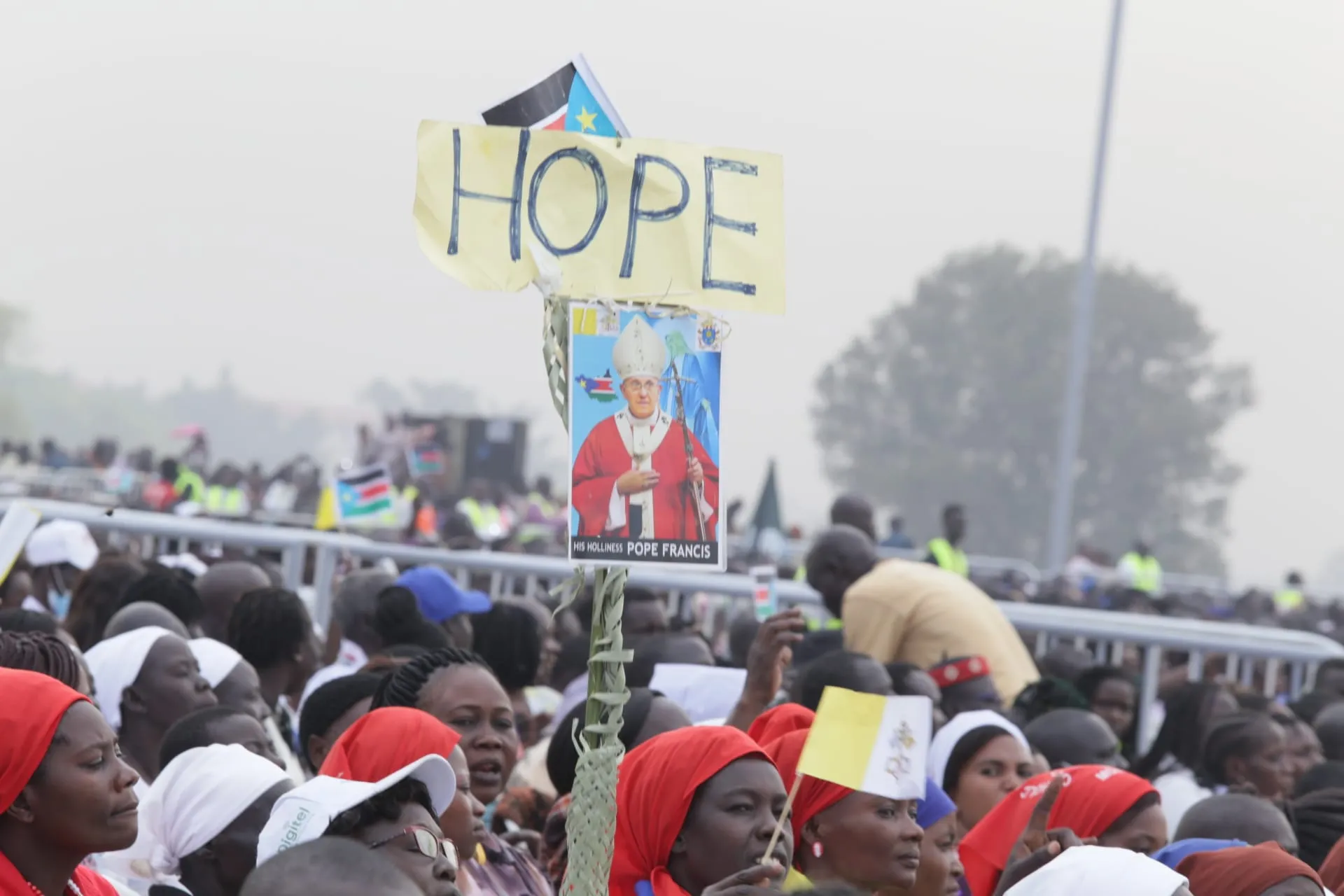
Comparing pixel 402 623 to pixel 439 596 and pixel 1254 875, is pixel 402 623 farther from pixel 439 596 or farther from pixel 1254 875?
pixel 1254 875

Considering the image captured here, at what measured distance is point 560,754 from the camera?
524 centimetres

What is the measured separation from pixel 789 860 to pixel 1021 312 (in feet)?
226

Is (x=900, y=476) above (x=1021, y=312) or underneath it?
underneath

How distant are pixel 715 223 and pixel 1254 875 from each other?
1748mm

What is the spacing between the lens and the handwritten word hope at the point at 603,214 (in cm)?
364

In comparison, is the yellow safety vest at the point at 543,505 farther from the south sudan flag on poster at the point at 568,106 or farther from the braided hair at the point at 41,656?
the south sudan flag on poster at the point at 568,106

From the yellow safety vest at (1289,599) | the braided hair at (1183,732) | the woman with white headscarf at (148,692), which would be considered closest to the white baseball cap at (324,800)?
the woman with white headscarf at (148,692)

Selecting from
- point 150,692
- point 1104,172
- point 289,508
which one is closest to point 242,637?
point 150,692

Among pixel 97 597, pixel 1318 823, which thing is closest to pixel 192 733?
pixel 97 597

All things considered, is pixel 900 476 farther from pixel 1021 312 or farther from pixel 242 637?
pixel 242 637

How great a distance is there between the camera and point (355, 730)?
4242mm

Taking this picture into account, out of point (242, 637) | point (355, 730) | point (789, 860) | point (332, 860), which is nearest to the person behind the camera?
point (332, 860)

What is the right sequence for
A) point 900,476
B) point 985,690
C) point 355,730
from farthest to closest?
point 900,476 < point 985,690 < point 355,730

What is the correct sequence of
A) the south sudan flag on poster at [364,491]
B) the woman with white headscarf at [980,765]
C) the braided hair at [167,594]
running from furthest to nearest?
the south sudan flag on poster at [364,491]
the braided hair at [167,594]
the woman with white headscarf at [980,765]
